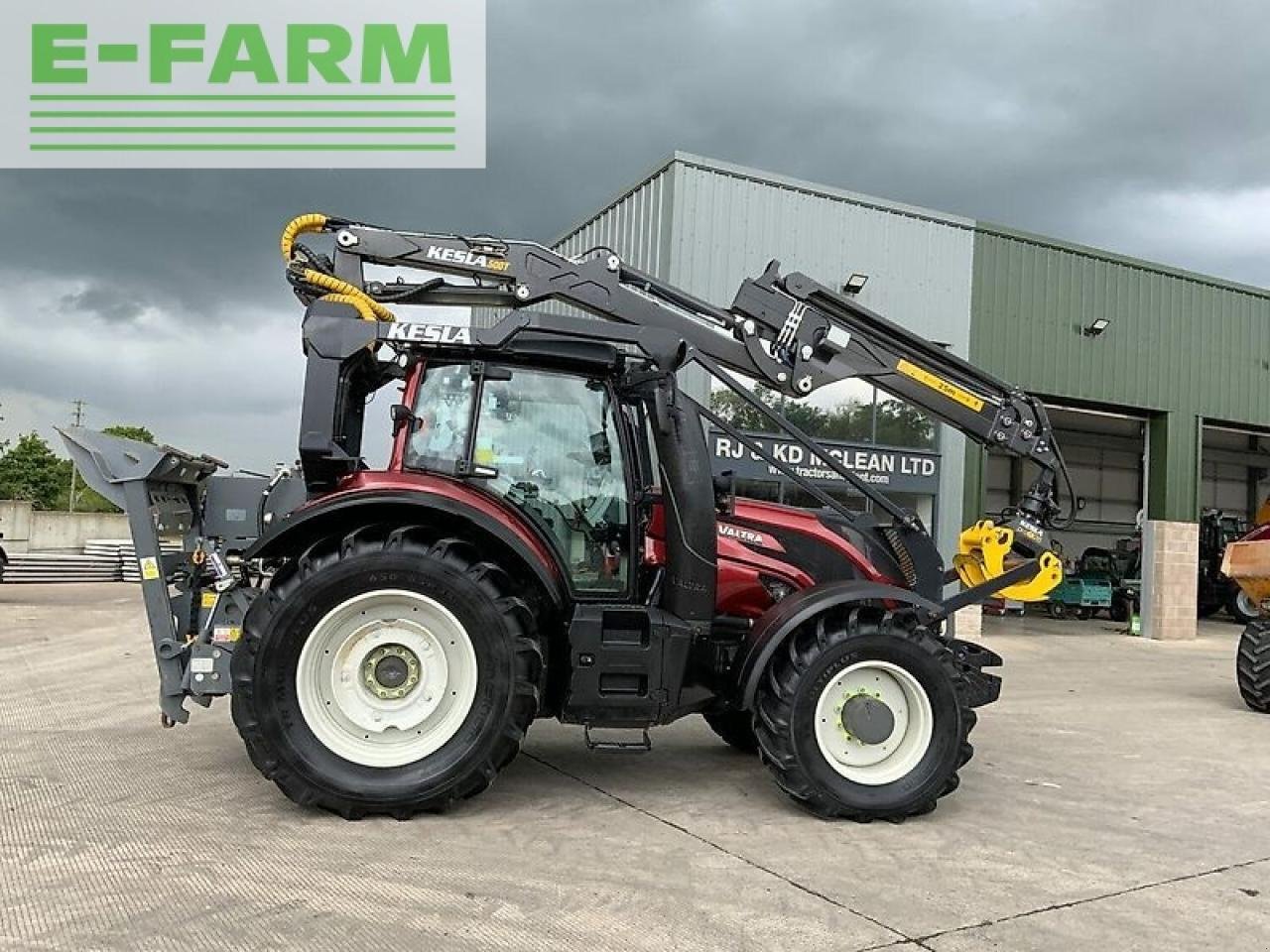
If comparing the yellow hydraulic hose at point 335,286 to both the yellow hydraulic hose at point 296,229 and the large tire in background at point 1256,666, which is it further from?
the large tire in background at point 1256,666

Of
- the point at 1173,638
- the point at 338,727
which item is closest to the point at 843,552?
the point at 338,727

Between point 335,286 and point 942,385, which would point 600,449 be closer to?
point 335,286

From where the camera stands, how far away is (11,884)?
3955 mm

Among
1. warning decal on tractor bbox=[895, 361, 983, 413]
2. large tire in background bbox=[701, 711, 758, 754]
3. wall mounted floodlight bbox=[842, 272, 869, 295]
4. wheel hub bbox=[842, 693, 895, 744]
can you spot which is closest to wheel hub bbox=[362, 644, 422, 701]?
wheel hub bbox=[842, 693, 895, 744]

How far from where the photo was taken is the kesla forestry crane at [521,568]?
16.6 ft

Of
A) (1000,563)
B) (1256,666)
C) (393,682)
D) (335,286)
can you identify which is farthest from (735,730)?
(1256,666)

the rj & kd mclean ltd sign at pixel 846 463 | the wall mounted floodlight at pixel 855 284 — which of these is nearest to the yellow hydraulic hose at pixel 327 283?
the rj & kd mclean ltd sign at pixel 846 463

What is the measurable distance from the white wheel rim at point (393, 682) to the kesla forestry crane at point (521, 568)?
1 cm

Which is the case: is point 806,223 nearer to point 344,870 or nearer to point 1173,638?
point 1173,638

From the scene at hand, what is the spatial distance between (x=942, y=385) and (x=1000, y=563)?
1.14 meters

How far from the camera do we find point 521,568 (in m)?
5.36

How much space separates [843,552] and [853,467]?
30.1ft

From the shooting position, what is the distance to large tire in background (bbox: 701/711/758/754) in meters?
6.84

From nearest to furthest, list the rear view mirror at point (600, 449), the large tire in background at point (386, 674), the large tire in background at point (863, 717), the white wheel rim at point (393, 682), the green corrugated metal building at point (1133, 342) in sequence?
the large tire in background at point (386, 674) → the white wheel rim at point (393, 682) → the large tire in background at point (863, 717) → the rear view mirror at point (600, 449) → the green corrugated metal building at point (1133, 342)
